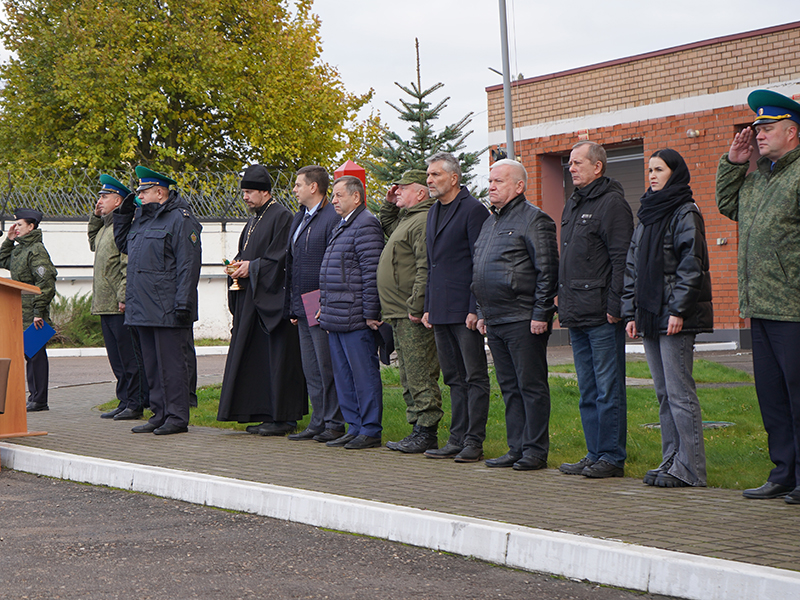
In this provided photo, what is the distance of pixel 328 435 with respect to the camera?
8617mm

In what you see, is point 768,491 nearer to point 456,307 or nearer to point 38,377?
point 456,307

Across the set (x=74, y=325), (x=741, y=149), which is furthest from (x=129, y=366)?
(x=74, y=325)

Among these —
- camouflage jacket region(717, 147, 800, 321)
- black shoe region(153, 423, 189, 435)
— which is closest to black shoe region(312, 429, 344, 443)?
black shoe region(153, 423, 189, 435)

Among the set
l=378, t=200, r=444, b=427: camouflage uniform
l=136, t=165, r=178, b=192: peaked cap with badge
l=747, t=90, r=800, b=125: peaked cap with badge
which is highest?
l=136, t=165, r=178, b=192: peaked cap with badge

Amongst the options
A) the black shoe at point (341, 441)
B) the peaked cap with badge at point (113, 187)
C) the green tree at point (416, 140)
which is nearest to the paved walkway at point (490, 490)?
the black shoe at point (341, 441)

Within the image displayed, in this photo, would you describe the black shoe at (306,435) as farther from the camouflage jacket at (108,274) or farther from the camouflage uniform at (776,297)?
the camouflage uniform at (776,297)

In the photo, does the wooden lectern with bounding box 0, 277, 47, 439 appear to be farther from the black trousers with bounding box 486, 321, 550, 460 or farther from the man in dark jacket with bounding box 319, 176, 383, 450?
the black trousers with bounding box 486, 321, 550, 460

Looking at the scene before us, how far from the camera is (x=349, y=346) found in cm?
835

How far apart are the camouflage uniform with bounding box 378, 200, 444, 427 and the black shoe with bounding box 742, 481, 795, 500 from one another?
9.16 feet

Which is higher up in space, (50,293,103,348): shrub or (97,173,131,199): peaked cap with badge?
(97,173,131,199): peaked cap with badge

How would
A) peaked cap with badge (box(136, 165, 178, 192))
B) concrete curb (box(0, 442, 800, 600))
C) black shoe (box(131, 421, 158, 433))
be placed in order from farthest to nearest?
peaked cap with badge (box(136, 165, 178, 192))
black shoe (box(131, 421, 158, 433))
concrete curb (box(0, 442, 800, 600))

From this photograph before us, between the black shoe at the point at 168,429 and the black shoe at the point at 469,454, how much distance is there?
3041 millimetres

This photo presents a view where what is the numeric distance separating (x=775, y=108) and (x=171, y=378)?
580 centimetres

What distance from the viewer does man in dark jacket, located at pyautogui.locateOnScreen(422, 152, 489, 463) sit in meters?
7.49
